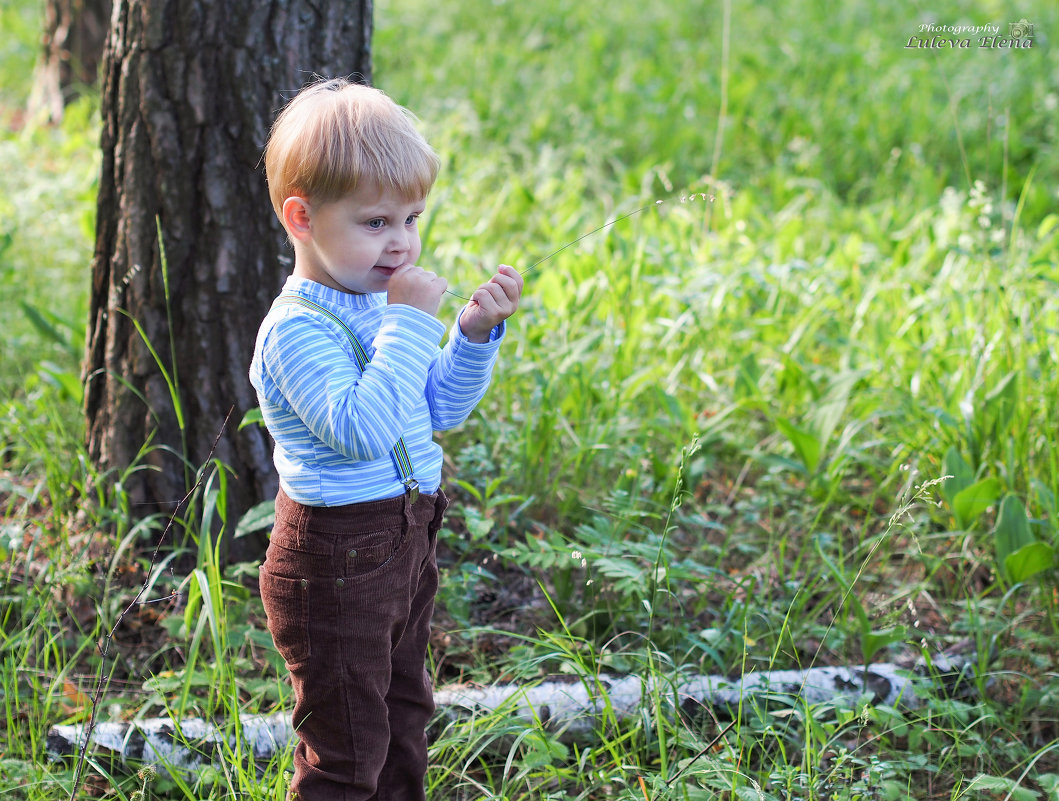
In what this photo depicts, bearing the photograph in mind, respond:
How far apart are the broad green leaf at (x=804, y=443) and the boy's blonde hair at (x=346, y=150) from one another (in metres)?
1.46

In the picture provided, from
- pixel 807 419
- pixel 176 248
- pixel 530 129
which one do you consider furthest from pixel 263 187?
pixel 530 129

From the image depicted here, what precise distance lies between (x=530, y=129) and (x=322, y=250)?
4.05 metres

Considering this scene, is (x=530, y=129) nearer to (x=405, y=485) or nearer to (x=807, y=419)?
(x=807, y=419)

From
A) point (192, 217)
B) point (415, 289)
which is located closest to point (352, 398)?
point (415, 289)

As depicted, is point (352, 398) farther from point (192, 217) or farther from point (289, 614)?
point (192, 217)

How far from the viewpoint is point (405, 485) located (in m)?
1.56

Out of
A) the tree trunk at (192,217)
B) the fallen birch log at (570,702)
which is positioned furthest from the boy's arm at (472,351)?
the tree trunk at (192,217)

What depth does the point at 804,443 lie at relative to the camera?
103 inches

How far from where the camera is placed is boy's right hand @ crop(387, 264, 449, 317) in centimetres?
145

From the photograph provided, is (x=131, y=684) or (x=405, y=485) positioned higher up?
(x=405, y=485)

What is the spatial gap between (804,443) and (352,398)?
1617mm

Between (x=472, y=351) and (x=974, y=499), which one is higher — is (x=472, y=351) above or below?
above

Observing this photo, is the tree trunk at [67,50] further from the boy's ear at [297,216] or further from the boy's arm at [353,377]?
the boy's arm at [353,377]

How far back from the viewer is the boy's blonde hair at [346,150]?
1.42 metres
